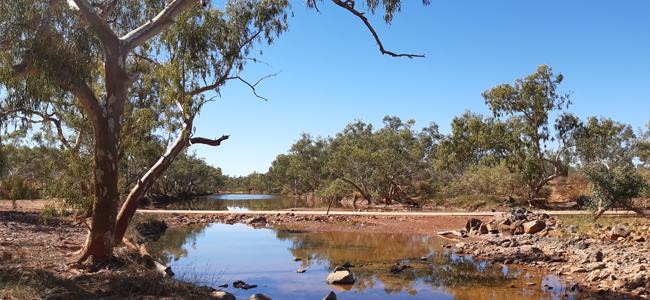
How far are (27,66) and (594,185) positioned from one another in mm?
16659

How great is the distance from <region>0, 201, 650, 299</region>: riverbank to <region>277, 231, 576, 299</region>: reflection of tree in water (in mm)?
923

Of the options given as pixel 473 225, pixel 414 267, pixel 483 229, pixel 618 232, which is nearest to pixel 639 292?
pixel 414 267

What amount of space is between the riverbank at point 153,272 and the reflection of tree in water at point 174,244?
6.21 feet

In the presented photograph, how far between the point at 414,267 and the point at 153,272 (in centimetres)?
636

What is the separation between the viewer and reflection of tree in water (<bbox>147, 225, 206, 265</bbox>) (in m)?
12.1

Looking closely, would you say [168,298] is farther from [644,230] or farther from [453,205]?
[453,205]

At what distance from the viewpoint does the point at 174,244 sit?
47.3ft

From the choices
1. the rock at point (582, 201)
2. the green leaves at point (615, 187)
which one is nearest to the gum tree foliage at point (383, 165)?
the rock at point (582, 201)

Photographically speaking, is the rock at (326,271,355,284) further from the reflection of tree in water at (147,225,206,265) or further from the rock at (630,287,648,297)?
the rock at (630,287,648,297)

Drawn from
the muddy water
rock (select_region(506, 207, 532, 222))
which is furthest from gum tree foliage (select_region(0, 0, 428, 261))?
rock (select_region(506, 207, 532, 222))

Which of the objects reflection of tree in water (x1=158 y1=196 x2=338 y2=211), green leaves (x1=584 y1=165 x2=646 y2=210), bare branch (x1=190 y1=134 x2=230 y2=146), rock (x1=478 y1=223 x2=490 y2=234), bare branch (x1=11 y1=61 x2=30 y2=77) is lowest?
rock (x1=478 y1=223 x2=490 y2=234)

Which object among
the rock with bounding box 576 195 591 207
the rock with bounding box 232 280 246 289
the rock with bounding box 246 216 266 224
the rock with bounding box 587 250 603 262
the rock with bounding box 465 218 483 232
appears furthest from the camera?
the rock with bounding box 576 195 591 207

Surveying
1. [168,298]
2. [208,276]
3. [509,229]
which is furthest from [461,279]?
[509,229]

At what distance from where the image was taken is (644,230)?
11.7 metres
